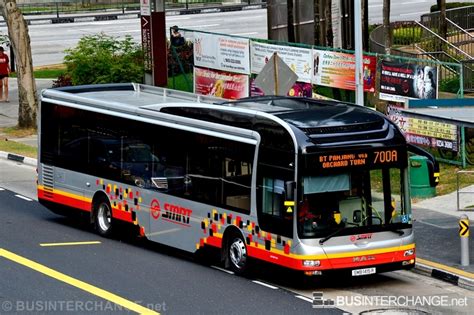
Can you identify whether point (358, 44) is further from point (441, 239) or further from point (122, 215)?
point (122, 215)

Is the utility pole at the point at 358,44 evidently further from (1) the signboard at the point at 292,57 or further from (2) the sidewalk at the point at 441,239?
(1) the signboard at the point at 292,57

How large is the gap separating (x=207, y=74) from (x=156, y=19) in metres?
3.27

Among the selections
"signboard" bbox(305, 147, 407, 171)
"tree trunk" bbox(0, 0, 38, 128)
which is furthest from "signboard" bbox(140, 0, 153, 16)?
"signboard" bbox(305, 147, 407, 171)

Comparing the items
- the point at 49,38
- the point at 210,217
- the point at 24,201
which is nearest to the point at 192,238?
the point at 210,217

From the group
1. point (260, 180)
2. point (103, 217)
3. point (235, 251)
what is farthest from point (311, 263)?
point (103, 217)

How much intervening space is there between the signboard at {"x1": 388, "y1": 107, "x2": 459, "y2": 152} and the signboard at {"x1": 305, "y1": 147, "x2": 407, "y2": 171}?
8549 millimetres

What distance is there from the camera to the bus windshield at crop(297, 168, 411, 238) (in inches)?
672

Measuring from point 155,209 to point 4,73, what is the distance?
2193 centimetres

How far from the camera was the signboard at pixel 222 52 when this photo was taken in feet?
108

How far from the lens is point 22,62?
36.5 m

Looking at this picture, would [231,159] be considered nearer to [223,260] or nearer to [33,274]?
[223,260]

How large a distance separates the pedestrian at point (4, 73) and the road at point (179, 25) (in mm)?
7427

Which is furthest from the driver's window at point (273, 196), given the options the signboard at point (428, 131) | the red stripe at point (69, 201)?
the signboard at point (428, 131)

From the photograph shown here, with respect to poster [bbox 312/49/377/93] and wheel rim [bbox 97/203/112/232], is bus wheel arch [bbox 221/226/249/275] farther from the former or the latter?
poster [bbox 312/49/377/93]
